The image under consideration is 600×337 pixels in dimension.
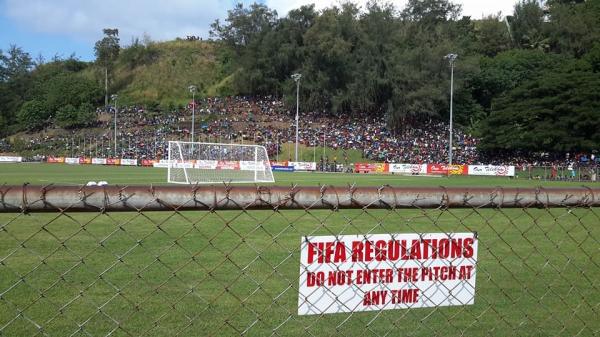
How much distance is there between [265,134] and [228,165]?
131 feet

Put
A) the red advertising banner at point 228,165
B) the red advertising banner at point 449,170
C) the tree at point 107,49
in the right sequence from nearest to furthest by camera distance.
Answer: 1. the red advertising banner at point 228,165
2. the red advertising banner at point 449,170
3. the tree at point 107,49

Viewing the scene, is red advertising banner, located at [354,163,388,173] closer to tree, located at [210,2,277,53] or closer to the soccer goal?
the soccer goal

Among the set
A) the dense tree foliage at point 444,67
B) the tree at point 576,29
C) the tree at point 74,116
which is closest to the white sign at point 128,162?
the dense tree foliage at point 444,67

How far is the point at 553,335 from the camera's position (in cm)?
481

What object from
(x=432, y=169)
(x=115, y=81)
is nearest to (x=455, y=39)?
(x=432, y=169)

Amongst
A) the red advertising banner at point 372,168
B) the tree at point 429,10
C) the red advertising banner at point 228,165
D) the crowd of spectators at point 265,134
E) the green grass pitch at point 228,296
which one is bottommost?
the green grass pitch at point 228,296

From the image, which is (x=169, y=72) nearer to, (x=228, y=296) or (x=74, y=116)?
(x=74, y=116)

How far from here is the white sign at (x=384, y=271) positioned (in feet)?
8.91

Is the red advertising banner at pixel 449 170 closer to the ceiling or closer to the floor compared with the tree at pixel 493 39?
closer to the floor

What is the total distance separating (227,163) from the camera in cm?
Result: 3256

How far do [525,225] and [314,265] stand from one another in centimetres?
1113

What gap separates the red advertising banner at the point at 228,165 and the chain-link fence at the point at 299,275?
70.3 ft

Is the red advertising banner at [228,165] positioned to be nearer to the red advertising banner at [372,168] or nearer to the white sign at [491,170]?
the red advertising banner at [372,168]

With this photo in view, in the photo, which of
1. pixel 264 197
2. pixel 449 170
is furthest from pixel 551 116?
pixel 264 197
